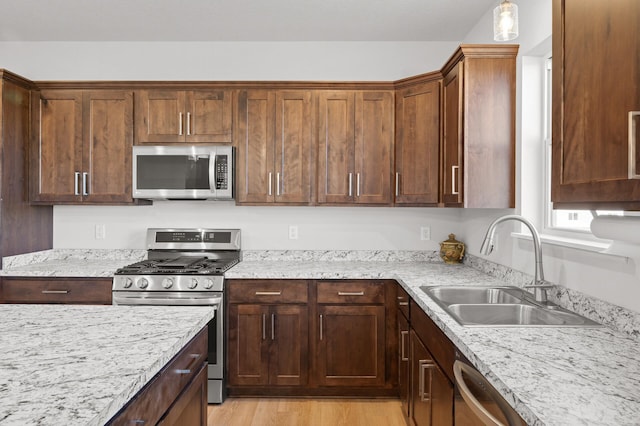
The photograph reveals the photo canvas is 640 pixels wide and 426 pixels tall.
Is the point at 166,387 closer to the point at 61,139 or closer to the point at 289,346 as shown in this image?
the point at 289,346

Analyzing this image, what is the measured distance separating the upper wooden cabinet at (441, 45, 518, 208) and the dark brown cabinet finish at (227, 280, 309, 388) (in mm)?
1282

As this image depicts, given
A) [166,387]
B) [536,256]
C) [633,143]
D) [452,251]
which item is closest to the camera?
[633,143]

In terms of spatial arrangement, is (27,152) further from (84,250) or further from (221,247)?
(221,247)

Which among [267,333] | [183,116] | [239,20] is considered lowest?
[267,333]

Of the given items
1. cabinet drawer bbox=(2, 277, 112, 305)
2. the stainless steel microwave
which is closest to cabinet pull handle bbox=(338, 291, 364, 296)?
the stainless steel microwave

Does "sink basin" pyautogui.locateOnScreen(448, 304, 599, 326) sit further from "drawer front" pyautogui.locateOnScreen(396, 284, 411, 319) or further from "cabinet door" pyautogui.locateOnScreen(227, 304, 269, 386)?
"cabinet door" pyautogui.locateOnScreen(227, 304, 269, 386)

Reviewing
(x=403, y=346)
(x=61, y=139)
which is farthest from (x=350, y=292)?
(x=61, y=139)

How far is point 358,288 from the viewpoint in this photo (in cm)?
279

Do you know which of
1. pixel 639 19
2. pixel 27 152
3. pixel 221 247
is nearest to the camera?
pixel 639 19

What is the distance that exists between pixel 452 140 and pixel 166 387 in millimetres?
2142

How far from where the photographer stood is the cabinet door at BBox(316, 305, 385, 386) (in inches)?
110

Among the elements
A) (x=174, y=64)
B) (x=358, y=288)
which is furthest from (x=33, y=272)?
(x=358, y=288)

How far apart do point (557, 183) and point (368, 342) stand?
184 centimetres

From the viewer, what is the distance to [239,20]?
3.01m
